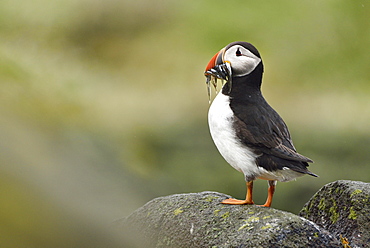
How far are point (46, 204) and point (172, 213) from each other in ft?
9.76

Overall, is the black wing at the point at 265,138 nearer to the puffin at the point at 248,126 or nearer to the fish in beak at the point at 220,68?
the puffin at the point at 248,126

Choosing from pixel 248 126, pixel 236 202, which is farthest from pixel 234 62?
pixel 236 202

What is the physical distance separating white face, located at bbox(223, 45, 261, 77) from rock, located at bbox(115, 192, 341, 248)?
102 cm

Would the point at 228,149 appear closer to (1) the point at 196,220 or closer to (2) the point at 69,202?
(1) the point at 196,220

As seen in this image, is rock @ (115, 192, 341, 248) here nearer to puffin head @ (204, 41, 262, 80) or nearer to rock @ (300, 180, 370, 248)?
rock @ (300, 180, 370, 248)

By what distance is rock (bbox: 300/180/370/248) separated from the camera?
3.40 meters

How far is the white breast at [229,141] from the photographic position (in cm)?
309

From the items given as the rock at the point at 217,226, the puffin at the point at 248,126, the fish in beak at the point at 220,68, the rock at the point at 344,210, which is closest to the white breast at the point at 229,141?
the puffin at the point at 248,126

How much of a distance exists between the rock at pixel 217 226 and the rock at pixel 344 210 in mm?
666

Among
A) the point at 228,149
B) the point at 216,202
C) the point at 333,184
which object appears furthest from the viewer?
the point at 333,184

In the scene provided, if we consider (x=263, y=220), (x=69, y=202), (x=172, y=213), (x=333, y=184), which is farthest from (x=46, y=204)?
(x=333, y=184)

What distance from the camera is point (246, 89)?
3238 mm

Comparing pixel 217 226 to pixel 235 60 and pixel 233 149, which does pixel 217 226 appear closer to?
pixel 233 149

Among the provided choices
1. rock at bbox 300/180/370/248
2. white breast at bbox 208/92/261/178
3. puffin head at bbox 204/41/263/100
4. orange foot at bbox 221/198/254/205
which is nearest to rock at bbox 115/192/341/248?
orange foot at bbox 221/198/254/205
